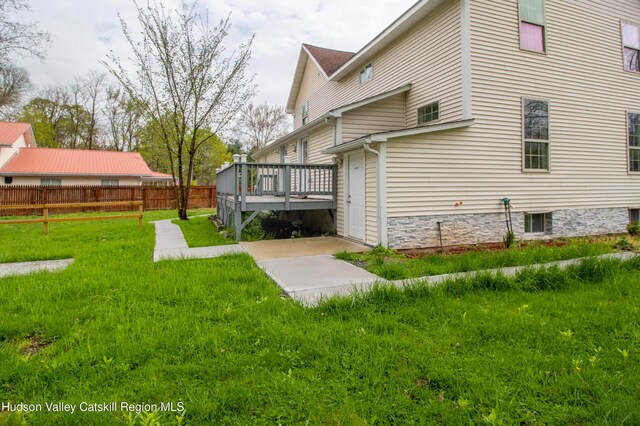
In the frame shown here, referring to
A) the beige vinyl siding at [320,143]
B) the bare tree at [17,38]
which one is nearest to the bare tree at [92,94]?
the bare tree at [17,38]

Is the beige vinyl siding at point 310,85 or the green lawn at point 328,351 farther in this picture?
the beige vinyl siding at point 310,85

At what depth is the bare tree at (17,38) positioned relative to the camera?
11391 millimetres

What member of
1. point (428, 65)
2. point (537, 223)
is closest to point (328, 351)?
point (428, 65)

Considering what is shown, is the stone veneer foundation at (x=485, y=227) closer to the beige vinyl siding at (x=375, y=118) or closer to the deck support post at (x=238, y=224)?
the beige vinyl siding at (x=375, y=118)

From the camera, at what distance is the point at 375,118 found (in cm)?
995

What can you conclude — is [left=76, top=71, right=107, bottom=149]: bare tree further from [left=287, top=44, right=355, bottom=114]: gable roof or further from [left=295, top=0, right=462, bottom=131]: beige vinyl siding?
[left=295, top=0, right=462, bottom=131]: beige vinyl siding

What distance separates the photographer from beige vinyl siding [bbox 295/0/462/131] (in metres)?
8.35

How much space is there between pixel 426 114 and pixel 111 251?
8.58 metres

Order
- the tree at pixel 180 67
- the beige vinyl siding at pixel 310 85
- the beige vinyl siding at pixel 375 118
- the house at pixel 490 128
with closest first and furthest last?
1. the house at pixel 490 128
2. the beige vinyl siding at pixel 375 118
3. the tree at pixel 180 67
4. the beige vinyl siding at pixel 310 85

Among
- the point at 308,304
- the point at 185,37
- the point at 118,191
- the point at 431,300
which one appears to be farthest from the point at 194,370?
the point at 118,191

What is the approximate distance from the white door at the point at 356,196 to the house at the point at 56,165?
70.5 ft

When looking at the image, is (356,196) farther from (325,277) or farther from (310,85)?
(310,85)

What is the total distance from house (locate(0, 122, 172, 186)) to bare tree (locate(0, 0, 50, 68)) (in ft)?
38.8

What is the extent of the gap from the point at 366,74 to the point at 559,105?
609cm
